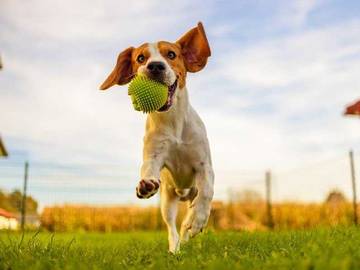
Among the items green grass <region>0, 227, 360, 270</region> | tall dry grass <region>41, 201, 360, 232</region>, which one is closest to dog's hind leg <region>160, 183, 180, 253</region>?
green grass <region>0, 227, 360, 270</region>

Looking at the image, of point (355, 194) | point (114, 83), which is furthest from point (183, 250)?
point (355, 194)

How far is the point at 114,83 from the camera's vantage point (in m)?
5.75

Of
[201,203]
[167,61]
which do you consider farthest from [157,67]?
[201,203]

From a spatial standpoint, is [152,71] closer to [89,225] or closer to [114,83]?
[114,83]

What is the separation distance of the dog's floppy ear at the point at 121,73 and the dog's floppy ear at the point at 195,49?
56 centimetres

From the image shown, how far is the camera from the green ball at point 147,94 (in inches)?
197

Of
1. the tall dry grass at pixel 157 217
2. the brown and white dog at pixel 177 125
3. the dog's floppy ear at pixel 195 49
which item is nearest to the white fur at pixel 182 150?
the brown and white dog at pixel 177 125

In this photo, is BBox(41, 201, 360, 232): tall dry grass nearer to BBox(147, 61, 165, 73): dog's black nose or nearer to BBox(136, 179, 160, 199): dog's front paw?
BBox(147, 61, 165, 73): dog's black nose

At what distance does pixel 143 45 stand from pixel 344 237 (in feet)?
8.58

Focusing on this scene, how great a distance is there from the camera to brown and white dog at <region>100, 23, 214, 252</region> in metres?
5.11

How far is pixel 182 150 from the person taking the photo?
554cm

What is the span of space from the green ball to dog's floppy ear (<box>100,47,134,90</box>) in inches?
23.0

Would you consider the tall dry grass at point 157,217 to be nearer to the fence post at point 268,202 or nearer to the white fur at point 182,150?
the fence post at point 268,202

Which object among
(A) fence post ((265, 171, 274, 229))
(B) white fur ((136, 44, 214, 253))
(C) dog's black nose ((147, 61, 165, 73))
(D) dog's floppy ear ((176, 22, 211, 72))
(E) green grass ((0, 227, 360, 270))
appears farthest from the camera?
(A) fence post ((265, 171, 274, 229))
